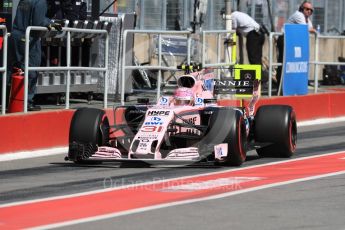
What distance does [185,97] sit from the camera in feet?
42.7

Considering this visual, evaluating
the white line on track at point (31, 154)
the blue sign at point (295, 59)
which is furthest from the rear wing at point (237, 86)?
the blue sign at point (295, 59)

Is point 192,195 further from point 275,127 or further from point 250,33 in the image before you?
point 250,33

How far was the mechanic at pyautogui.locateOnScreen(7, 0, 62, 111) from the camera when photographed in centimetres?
1486

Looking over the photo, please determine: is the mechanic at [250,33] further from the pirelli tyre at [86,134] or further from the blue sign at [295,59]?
the pirelli tyre at [86,134]

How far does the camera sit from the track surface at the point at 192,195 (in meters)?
8.43

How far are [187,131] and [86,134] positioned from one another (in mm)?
1262

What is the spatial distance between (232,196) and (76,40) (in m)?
7.80

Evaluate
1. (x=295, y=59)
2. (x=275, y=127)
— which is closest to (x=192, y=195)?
(x=275, y=127)

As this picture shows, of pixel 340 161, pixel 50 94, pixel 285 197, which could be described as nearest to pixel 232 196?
pixel 285 197

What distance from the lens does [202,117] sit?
12836mm

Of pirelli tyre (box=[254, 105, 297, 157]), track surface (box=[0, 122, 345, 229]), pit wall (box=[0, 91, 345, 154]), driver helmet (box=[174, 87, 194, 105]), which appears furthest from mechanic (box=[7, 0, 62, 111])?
pirelli tyre (box=[254, 105, 297, 157])

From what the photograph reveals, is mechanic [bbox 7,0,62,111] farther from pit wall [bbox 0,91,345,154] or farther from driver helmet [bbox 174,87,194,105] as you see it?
driver helmet [bbox 174,87,194,105]

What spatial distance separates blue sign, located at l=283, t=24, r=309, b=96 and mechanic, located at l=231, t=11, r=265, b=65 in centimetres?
133

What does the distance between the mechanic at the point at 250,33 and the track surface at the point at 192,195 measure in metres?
7.48
